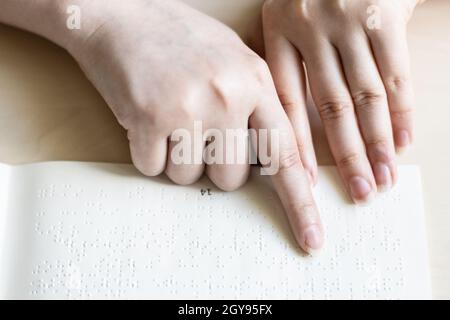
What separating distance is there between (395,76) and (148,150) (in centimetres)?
34


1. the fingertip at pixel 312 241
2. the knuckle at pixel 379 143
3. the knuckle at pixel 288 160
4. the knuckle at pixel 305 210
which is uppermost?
the knuckle at pixel 379 143

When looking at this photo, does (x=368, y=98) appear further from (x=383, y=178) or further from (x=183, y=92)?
(x=183, y=92)

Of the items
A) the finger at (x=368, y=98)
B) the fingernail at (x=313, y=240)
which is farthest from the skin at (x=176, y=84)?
the finger at (x=368, y=98)

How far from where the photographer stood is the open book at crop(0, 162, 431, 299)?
23.1 inches

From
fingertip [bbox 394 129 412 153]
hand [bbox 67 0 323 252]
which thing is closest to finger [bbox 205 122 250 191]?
hand [bbox 67 0 323 252]

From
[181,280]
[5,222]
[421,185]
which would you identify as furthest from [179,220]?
[421,185]

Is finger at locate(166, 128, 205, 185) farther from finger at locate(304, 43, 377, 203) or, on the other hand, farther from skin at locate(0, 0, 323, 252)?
finger at locate(304, 43, 377, 203)

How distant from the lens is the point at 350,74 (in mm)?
697

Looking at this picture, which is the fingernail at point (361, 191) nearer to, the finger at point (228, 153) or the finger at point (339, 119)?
the finger at point (339, 119)

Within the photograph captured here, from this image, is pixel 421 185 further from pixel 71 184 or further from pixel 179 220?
pixel 71 184

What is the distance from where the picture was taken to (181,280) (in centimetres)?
59

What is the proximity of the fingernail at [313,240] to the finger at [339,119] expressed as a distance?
0.23ft

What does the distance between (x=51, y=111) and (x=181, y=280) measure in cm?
29

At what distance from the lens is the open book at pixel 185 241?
1.92 ft
